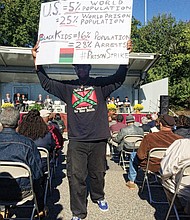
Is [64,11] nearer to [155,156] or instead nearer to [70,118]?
[70,118]

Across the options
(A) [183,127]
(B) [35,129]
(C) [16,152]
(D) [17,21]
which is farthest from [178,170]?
(D) [17,21]

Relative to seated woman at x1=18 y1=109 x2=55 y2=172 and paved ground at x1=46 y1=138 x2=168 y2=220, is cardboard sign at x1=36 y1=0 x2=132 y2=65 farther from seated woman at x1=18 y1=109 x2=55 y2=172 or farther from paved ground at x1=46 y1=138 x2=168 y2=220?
paved ground at x1=46 y1=138 x2=168 y2=220

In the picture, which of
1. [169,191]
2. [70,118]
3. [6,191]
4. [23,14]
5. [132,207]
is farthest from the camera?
[23,14]

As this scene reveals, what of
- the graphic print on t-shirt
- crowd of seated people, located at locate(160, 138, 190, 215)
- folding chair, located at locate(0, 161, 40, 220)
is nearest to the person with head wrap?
crowd of seated people, located at locate(160, 138, 190, 215)

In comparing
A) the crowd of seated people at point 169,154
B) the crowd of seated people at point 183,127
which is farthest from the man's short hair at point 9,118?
the crowd of seated people at point 183,127

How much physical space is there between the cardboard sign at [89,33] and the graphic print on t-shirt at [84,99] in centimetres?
34

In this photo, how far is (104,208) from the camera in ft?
13.2

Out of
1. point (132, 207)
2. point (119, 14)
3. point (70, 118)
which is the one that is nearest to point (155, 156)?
point (132, 207)

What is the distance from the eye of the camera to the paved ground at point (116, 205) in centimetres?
391

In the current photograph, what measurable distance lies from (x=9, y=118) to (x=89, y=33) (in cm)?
121

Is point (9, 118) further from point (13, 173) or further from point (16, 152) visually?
point (13, 173)

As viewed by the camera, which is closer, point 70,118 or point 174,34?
point 70,118

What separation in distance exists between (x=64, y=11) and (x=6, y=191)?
1.93m

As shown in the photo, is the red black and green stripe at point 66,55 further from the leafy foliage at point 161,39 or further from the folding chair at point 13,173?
the leafy foliage at point 161,39
